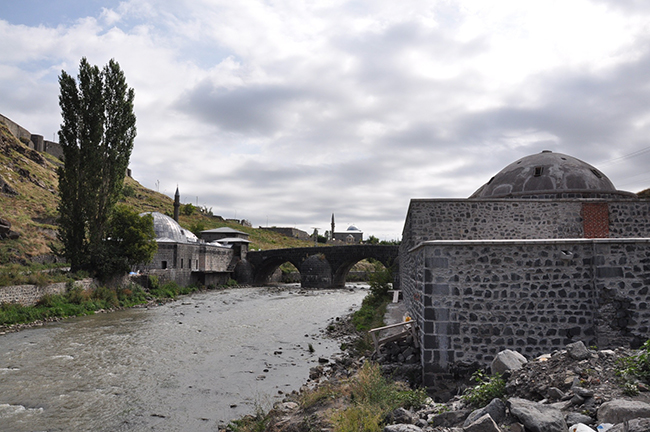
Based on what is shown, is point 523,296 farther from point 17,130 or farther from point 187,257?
point 17,130

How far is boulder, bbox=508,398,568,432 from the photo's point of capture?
12.7ft

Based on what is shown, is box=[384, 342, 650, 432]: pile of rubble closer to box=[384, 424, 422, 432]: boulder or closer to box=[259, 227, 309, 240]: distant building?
box=[384, 424, 422, 432]: boulder

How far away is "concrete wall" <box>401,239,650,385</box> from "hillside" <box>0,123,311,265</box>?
2503 centimetres

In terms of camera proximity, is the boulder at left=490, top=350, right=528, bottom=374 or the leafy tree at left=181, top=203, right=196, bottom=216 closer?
the boulder at left=490, top=350, right=528, bottom=374

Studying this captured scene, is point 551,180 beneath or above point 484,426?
above

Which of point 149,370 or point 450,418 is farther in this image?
point 149,370

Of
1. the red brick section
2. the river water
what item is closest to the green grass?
the river water

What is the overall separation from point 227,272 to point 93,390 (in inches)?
1462

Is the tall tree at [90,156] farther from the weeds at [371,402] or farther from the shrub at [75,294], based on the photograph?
the weeds at [371,402]

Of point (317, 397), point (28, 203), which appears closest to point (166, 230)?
point (28, 203)

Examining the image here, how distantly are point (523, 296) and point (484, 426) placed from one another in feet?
12.2

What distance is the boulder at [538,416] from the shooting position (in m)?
3.88

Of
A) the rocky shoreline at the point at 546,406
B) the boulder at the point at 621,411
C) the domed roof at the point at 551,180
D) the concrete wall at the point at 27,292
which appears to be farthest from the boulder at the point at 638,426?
the concrete wall at the point at 27,292

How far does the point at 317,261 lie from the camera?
149 feet
